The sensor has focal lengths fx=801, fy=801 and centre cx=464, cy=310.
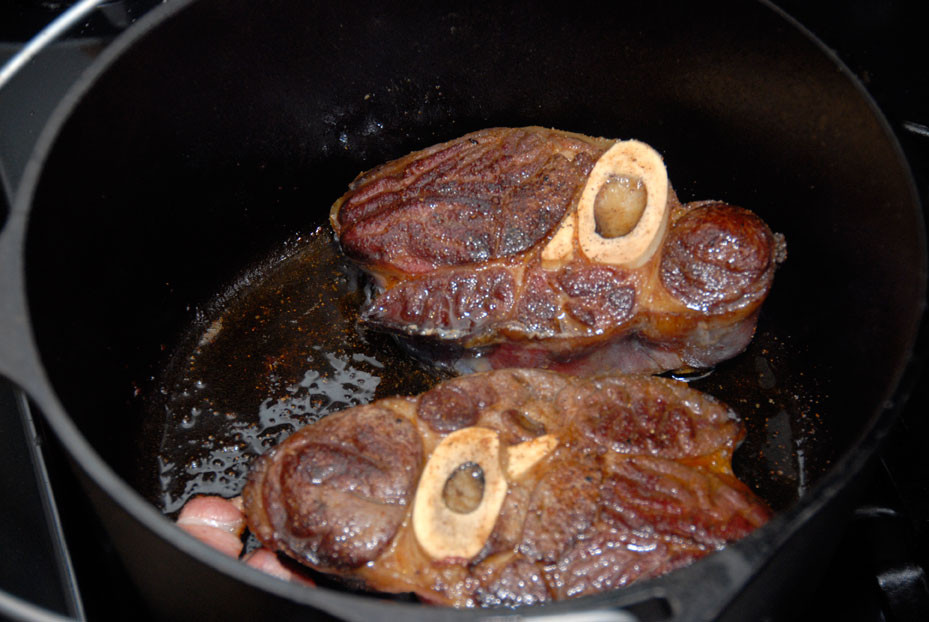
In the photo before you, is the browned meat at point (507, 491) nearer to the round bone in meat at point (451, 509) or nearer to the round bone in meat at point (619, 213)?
the round bone in meat at point (451, 509)

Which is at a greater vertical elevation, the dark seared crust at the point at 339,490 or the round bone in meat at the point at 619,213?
the round bone in meat at the point at 619,213

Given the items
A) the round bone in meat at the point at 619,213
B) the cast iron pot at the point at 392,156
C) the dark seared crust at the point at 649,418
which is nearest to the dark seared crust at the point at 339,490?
the cast iron pot at the point at 392,156

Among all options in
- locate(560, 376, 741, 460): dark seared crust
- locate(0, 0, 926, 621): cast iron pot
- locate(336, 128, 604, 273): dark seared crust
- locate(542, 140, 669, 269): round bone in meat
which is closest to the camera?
locate(0, 0, 926, 621): cast iron pot

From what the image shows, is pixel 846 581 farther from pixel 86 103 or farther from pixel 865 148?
pixel 86 103

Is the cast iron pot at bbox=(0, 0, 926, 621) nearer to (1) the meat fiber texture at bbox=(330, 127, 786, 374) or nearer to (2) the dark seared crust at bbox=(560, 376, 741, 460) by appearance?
(1) the meat fiber texture at bbox=(330, 127, 786, 374)

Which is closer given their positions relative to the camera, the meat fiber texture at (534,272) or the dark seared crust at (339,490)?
the dark seared crust at (339,490)

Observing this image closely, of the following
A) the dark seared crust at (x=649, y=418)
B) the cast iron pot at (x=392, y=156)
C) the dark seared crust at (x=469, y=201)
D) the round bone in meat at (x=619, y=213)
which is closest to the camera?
the cast iron pot at (x=392, y=156)

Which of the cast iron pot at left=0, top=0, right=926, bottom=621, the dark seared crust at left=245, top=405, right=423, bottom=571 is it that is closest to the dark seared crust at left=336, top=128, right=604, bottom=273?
the cast iron pot at left=0, top=0, right=926, bottom=621

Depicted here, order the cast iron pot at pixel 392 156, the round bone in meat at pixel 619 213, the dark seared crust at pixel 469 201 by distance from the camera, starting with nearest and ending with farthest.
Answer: the cast iron pot at pixel 392 156 < the round bone in meat at pixel 619 213 < the dark seared crust at pixel 469 201

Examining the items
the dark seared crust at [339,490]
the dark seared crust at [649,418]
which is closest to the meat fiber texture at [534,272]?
the dark seared crust at [649,418]

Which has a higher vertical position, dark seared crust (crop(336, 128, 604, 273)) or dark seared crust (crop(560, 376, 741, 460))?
dark seared crust (crop(336, 128, 604, 273))
